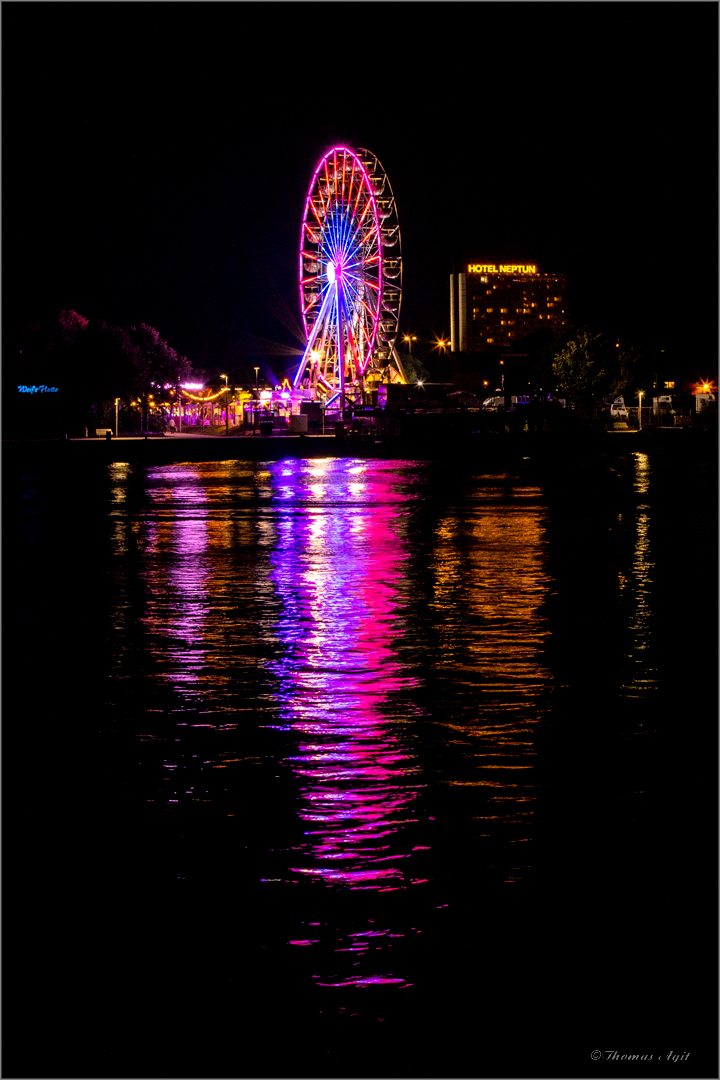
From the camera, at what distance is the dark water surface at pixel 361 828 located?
408 centimetres

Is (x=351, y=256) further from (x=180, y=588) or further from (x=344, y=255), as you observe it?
(x=180, y=588)

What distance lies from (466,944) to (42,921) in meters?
1.53

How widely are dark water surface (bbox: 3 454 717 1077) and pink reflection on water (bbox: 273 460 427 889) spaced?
0.09 ft

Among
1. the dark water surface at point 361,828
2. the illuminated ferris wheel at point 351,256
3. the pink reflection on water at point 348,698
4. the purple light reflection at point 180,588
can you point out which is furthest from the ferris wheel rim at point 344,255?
the dark water surface at point 361,828

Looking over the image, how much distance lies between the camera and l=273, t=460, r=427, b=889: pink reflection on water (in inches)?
217

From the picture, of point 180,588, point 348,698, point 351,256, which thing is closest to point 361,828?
point 348,698

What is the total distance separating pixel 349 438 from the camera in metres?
69.2

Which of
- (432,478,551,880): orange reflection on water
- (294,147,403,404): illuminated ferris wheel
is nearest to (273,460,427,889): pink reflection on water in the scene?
(432,478,551,880): orange reflection on water

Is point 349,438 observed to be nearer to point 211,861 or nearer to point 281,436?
point 281,436

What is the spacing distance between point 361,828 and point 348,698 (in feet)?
8.45

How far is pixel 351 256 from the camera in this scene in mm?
66625

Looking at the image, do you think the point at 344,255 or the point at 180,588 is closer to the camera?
the point at 180,588

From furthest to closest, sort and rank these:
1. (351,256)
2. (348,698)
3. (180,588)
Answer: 1. (351,256)
2. (180,588)
3. (348,698)

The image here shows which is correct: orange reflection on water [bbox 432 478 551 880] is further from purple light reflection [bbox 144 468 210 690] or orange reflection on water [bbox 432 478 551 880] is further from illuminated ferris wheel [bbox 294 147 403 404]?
→ illuminated ferris wheel [bbox 294 147 403 404]
